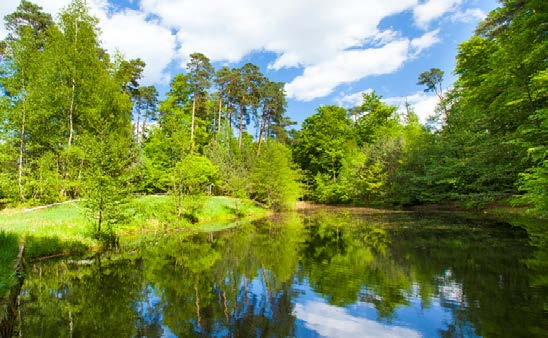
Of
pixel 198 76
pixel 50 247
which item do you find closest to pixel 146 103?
pixel 198 76

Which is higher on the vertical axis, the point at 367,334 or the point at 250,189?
the point at 250,189

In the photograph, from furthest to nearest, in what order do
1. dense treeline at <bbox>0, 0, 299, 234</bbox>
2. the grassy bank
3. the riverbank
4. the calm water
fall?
dense treeline at <bbox>0, 0, 299, 234</bbox> < the grassy bank < the riverbank < the calm water

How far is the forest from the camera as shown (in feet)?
48.1

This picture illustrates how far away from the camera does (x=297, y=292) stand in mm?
7426

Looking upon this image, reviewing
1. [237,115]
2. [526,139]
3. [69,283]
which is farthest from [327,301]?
[237,115]

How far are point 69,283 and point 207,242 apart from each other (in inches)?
280

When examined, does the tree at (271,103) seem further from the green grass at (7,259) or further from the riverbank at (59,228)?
the green grass at (7,259)

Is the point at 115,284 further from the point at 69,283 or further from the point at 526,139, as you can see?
the point at 526,139

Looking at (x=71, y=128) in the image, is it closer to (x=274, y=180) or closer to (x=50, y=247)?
(x=50, y=247)

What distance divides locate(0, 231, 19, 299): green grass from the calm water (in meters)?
0.64

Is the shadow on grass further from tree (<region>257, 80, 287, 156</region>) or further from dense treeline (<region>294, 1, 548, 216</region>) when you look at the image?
tree (<region>257, 80, 287, 156</region>)

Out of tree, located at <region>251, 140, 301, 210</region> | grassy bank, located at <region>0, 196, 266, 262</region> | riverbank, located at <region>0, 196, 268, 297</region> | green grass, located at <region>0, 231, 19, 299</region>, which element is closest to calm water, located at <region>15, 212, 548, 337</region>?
green grass, located at <region>0, 231, 19, 299</region>

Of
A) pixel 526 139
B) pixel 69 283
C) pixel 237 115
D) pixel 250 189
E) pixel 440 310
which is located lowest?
pixel 69 283

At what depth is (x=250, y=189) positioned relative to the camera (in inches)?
1315
